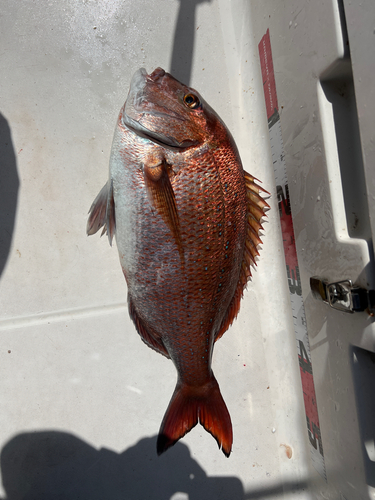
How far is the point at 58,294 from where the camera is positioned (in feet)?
4.18

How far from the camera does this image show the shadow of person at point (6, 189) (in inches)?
48.8

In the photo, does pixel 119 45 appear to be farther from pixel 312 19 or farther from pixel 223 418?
pixel 223 418

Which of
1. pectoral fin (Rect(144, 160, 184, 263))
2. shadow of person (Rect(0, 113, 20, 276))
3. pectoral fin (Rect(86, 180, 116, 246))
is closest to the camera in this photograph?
pectoral fin (Rect(144, 160, 184, 263))

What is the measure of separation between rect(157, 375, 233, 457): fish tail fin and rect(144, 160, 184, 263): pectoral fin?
532 millimetres

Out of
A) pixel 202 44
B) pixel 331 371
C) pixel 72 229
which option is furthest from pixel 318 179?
pixel 72 229

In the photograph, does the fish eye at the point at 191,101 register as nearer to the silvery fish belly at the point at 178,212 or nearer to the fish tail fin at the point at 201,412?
the silvery fish belly at the point at 178,212

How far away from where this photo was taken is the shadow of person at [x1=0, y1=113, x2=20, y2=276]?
1239 millimetres

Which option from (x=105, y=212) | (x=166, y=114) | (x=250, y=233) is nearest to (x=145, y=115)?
(x=166, y=114)

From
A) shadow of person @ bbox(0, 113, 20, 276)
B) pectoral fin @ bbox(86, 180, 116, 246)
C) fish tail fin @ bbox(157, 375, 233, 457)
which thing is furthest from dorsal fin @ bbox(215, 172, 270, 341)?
shadow of person @ bbox(0, 113, 20, 276)

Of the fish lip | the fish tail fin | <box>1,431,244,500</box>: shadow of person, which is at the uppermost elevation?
the fish lip

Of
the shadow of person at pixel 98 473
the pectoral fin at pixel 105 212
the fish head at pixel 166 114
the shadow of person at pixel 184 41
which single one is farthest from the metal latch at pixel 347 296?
the shadow of person at pixel 184 41

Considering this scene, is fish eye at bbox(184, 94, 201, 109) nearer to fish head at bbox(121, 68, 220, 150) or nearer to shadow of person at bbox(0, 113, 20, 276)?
fish head at bbox(121, 68, 220, 150)

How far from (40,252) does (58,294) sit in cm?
20

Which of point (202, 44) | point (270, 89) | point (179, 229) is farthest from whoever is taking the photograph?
point (202, 44)
